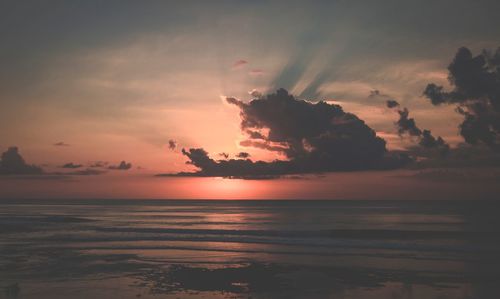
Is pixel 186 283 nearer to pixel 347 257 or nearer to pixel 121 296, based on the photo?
pixel 121 296

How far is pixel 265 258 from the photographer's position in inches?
1169

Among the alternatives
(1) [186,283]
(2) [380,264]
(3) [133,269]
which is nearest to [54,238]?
(3) [133,269]

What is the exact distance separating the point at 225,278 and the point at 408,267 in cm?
1059

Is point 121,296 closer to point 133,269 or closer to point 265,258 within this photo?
point 133,269

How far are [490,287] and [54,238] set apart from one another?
3659cm

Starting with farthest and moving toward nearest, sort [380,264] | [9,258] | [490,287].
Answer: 1. [9,258]
2. [380,264]
3. [490,287]

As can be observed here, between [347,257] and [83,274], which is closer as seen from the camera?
[83,274]

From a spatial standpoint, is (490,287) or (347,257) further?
(347,257)

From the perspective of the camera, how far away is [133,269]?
81.8 feet

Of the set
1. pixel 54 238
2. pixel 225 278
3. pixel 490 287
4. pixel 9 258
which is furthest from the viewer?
pixel 54 238

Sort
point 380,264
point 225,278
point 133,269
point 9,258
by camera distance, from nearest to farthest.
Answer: point 225,278 → point 133,269 → point 380,264 → point 9,258

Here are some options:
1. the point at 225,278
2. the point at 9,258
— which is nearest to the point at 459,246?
the point at 225,278

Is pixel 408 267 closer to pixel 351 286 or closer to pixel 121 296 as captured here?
pixel 351 286

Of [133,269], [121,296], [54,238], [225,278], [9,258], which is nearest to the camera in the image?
[121,296]
